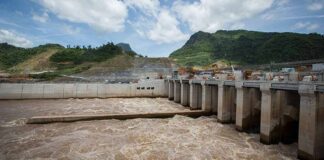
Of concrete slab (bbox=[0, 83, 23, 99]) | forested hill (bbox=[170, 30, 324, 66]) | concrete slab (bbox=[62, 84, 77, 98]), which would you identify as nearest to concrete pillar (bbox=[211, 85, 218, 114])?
concrete slab (bbox=[62, 84, 77, 98])

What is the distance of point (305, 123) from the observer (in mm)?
9281

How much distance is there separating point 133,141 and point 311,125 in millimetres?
9062

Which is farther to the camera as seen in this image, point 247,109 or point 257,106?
point 257,106

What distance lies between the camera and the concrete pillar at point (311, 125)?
8.83 m

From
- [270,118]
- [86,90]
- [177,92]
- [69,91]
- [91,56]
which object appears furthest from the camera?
[91,56]

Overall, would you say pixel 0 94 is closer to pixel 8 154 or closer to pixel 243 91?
pixel 8 154

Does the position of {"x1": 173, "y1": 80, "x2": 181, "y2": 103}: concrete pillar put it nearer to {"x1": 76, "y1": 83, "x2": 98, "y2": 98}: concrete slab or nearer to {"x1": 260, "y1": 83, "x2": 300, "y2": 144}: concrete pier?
{"x1": 76, "y1": 83, "x2": 98, "y2": 98}: concrete slab

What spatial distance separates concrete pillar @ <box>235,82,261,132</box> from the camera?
1441 centimetres

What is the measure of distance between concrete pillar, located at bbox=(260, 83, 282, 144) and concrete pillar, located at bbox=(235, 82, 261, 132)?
2.25 meters

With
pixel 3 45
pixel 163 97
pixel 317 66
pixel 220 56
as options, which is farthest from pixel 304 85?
pixel 3 45

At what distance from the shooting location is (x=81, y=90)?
32.0 meters

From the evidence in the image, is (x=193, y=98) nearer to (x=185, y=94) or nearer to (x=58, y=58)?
(x=185, y=94)

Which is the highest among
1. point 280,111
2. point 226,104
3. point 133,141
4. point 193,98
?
point 280,111

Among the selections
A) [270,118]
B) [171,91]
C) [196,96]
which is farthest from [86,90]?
[270,118]
